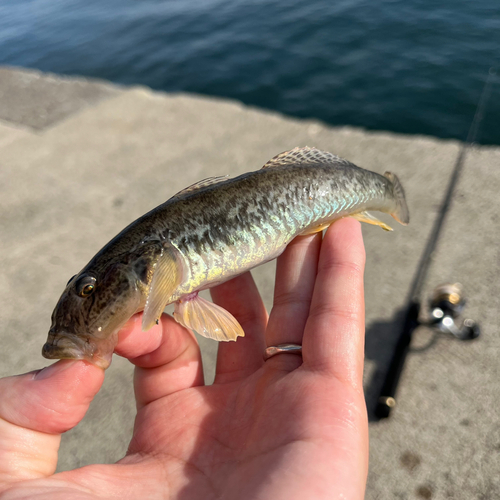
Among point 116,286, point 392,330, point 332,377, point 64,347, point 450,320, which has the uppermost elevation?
point 116,286

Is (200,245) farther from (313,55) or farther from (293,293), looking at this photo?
(313,55)

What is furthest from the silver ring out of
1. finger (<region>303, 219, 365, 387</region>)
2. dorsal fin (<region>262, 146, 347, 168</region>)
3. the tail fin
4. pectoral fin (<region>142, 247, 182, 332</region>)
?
the tail fin

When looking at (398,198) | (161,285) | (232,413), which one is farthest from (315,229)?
(232,413)

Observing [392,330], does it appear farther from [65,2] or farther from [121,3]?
[65,2]

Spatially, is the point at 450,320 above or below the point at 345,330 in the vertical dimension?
below

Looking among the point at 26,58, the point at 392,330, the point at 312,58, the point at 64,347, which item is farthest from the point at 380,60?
the point at 26,58

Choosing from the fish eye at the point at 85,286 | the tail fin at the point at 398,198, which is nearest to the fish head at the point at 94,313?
the fish eye at the point at 85,286

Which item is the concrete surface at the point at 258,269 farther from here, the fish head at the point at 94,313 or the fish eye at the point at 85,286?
the fish eye at the point at 85,286

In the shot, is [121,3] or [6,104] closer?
[6,104]
